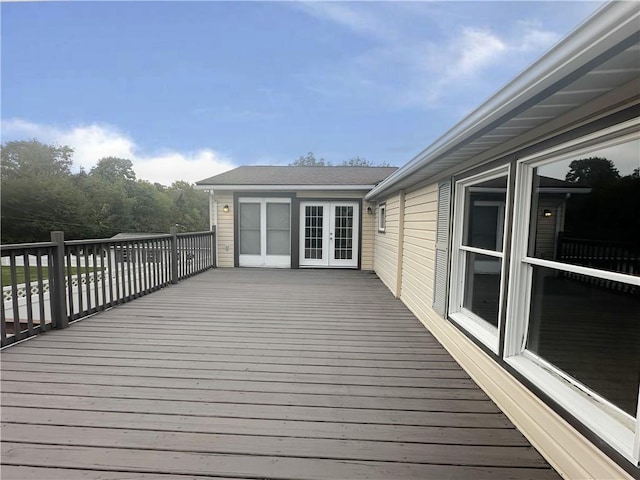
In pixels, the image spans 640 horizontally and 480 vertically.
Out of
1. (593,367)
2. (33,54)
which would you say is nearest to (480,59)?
(593,367)

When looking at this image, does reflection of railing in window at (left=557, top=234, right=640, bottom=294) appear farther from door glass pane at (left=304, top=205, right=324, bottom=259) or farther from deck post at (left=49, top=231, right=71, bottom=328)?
door glass pane at (left=304, top=205, right=324, bottom=259)

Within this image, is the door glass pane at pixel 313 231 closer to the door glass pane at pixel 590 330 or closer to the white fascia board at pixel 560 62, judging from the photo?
the door glass pane at pixel 590 330

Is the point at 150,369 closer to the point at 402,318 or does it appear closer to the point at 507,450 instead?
the point at 507,450

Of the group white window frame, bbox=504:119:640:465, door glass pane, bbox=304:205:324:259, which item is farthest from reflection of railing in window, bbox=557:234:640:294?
door glass pane, bbox=304:205:324:259

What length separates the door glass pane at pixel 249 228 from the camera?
8.70m

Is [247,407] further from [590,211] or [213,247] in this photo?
[213,247]

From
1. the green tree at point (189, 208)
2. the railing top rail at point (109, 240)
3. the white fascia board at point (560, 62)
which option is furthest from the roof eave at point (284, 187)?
the green tree at point (189, 208)

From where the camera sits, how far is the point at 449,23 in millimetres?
10391

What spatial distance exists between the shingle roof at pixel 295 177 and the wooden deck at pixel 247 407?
205 inches

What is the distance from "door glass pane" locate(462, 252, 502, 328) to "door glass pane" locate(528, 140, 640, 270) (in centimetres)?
66

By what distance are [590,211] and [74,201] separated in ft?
97.3

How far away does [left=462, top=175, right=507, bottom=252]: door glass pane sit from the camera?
107 inches

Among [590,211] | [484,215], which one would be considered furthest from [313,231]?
[590,211]

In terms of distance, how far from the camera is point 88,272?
3.93 metres
